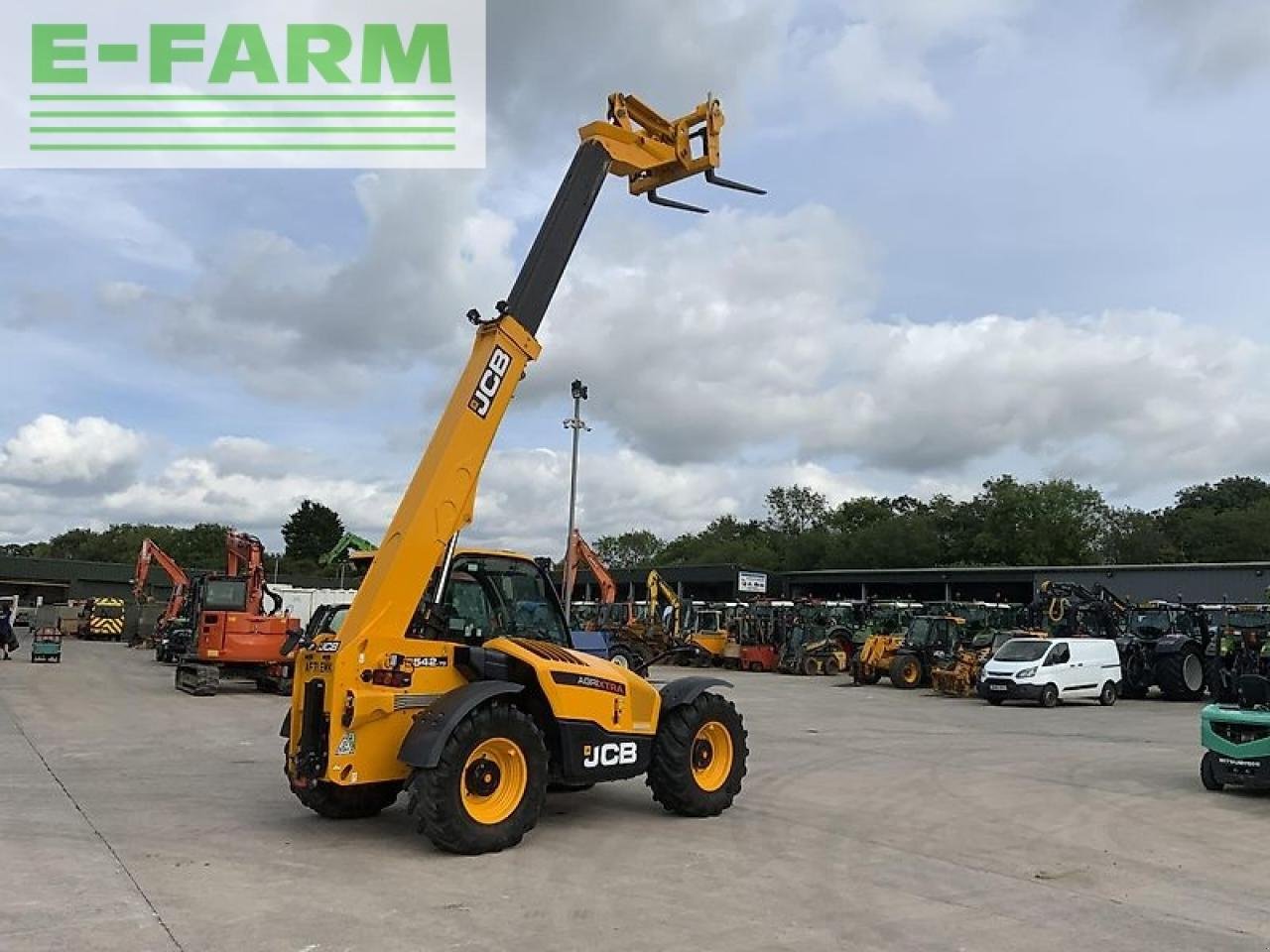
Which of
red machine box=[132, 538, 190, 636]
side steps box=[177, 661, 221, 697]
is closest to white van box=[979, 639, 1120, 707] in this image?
side steps box=[177, 661, 221, 697]

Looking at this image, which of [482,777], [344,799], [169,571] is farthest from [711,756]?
[169,571]

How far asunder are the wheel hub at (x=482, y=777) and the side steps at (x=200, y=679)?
664 inches

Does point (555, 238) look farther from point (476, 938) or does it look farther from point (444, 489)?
point (476, 938)

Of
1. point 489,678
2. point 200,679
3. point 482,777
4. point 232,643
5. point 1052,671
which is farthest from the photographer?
point 1052,671

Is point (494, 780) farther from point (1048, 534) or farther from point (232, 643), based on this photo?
point (1048, 534)

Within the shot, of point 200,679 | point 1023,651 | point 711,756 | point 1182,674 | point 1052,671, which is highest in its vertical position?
point 711,756

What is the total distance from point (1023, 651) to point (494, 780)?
20.3 m

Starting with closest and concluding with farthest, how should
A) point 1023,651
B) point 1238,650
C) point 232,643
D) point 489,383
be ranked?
1. point 489,383
2. point 232,643
3. point 1238,650
4. point 1023,651

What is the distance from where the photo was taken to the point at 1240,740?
38.5 ft

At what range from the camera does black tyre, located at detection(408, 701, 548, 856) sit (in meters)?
7.90

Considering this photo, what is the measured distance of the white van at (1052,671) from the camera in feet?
81.9

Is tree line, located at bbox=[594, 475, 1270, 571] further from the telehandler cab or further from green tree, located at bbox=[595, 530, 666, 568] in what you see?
the telehandler cab

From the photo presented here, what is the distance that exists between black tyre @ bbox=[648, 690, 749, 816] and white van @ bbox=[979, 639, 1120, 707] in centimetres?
1667

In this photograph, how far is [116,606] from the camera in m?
58.8
